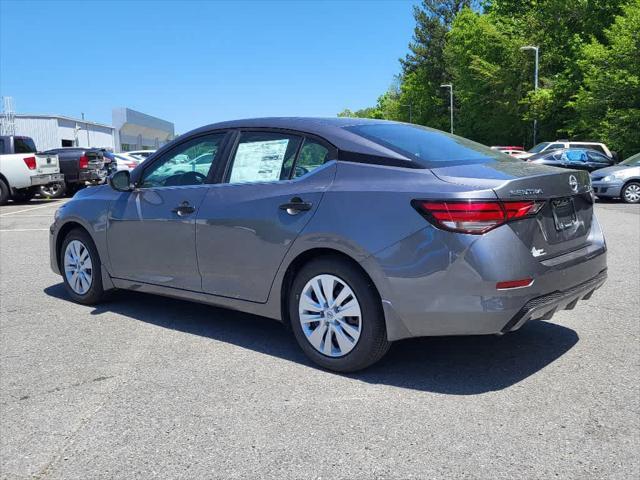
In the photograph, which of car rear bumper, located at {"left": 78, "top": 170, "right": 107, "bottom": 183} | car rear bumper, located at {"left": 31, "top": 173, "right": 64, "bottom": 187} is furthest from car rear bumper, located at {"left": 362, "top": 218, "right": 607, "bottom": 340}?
car rear bumper, located at {"left": 78, "top": 170, "right": 107, "bottom": 183}

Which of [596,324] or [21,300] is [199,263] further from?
[596,324]

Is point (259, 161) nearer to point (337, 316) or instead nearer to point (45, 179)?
point (337, 316)

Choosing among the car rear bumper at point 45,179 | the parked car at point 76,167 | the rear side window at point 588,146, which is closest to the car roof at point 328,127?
the car rear bumper at point 45,179

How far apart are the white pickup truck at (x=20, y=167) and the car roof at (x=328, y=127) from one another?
49.8 ft

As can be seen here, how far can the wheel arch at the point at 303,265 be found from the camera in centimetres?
380

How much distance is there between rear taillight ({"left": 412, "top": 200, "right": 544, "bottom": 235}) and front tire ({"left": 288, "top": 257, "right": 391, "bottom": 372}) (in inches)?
24.3

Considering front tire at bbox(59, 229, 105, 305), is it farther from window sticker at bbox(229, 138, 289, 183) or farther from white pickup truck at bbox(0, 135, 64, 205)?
white pickup truck at bbox(0, 135, 64, 205)

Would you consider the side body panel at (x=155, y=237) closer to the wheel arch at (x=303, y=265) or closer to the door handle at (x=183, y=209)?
the door handle at (x=183, y=209)

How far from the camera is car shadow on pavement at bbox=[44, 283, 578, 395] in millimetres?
3852

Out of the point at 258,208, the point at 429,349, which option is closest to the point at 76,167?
the point at 258,208

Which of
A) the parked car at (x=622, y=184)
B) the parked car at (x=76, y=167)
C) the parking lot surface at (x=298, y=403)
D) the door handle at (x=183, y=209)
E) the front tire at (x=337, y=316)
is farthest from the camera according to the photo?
the parked car at (x=76, y=167)

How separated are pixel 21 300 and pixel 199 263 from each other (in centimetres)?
259

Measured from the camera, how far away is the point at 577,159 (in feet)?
73.4

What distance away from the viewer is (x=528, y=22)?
141 ft
